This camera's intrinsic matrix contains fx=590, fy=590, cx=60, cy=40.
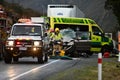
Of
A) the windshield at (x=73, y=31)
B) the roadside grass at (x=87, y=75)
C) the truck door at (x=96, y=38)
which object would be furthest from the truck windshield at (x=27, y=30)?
the truck door at (x=96, y=38)

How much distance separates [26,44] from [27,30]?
113 cm

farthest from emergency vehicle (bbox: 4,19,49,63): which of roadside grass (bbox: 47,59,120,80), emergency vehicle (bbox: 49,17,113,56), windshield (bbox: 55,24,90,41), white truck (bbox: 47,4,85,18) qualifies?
white truck (bbox: 47,4,85,18)

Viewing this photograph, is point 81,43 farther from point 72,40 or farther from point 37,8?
point 37,8

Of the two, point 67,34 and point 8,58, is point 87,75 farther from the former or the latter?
point 67,34

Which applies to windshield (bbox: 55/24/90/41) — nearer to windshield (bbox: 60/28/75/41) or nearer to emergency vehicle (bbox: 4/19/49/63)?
windshield (bbox: 60/28/75/41)

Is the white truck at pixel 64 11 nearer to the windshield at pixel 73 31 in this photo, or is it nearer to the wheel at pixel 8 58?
the windshield at pixel 73 31

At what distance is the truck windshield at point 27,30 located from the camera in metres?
28.6

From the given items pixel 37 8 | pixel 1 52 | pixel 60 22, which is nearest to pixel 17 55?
pixel 1 52

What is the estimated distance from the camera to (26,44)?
27.9 meters

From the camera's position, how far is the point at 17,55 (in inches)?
1102

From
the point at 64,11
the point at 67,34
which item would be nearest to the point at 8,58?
the point at 67,34

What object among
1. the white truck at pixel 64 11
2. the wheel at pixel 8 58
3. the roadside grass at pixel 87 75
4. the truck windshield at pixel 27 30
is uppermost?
the white truck at pixel 64 11

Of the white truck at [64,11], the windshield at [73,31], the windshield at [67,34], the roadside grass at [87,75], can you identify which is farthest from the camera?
the white truck at [64,11]

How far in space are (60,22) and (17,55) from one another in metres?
13.8
